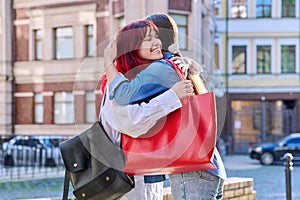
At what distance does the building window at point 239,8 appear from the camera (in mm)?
20500

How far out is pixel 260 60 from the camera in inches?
808

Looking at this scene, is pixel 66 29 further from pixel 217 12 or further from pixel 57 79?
pixel 217 12

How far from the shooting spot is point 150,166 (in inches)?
60.4

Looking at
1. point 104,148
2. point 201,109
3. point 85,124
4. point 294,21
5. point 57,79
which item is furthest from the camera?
point 294,21

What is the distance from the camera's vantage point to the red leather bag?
149 centimetres

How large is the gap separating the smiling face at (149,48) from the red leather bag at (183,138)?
182mm

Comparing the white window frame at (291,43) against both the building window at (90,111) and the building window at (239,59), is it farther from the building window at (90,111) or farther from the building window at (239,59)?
the building window at (90,111)

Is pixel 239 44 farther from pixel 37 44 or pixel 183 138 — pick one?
pixel 183 138

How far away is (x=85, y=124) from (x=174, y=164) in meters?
0.36

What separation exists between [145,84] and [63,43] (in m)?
15.1

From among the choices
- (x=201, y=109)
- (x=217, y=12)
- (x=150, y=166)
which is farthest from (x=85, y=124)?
(x=217, y=12)

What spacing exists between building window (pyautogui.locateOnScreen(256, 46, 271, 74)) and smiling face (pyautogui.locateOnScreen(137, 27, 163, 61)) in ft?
63.6

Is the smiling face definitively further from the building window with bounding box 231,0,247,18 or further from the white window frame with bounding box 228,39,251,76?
the building window with bounding box 231,0,247,18

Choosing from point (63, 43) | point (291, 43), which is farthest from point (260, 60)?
point (63, 43)
